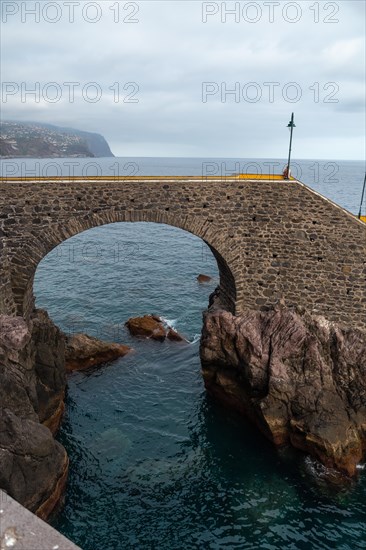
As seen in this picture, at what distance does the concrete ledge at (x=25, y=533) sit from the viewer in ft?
20.5

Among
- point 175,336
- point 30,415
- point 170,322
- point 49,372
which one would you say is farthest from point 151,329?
point 30,415

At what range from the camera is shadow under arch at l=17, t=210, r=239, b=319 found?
1995 cm

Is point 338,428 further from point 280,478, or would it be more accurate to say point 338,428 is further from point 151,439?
point 151,439

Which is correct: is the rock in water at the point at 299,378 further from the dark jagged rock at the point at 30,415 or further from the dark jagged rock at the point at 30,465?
the dark jagged rock at the point at 30,465

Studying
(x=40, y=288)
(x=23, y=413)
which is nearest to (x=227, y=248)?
(x=23, y=413)

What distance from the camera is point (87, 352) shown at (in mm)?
26156

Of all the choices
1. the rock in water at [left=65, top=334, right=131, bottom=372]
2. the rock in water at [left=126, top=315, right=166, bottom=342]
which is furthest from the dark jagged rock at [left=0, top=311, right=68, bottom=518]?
the rock in water at [left=126, top=315, right=166, bottom=342]

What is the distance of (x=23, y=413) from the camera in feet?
55.0

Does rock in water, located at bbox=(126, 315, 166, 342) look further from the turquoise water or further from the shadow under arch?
the shadow under arch

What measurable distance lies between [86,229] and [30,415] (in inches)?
332

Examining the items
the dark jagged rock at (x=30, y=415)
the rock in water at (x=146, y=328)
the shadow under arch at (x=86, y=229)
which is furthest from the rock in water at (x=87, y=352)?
the shadow under arch at (x=86, y=229)

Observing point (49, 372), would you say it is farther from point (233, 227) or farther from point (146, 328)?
point (233, 227)

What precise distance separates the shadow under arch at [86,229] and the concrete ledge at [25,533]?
14432 mm

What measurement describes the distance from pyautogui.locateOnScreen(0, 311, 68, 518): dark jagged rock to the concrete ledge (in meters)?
8.70
